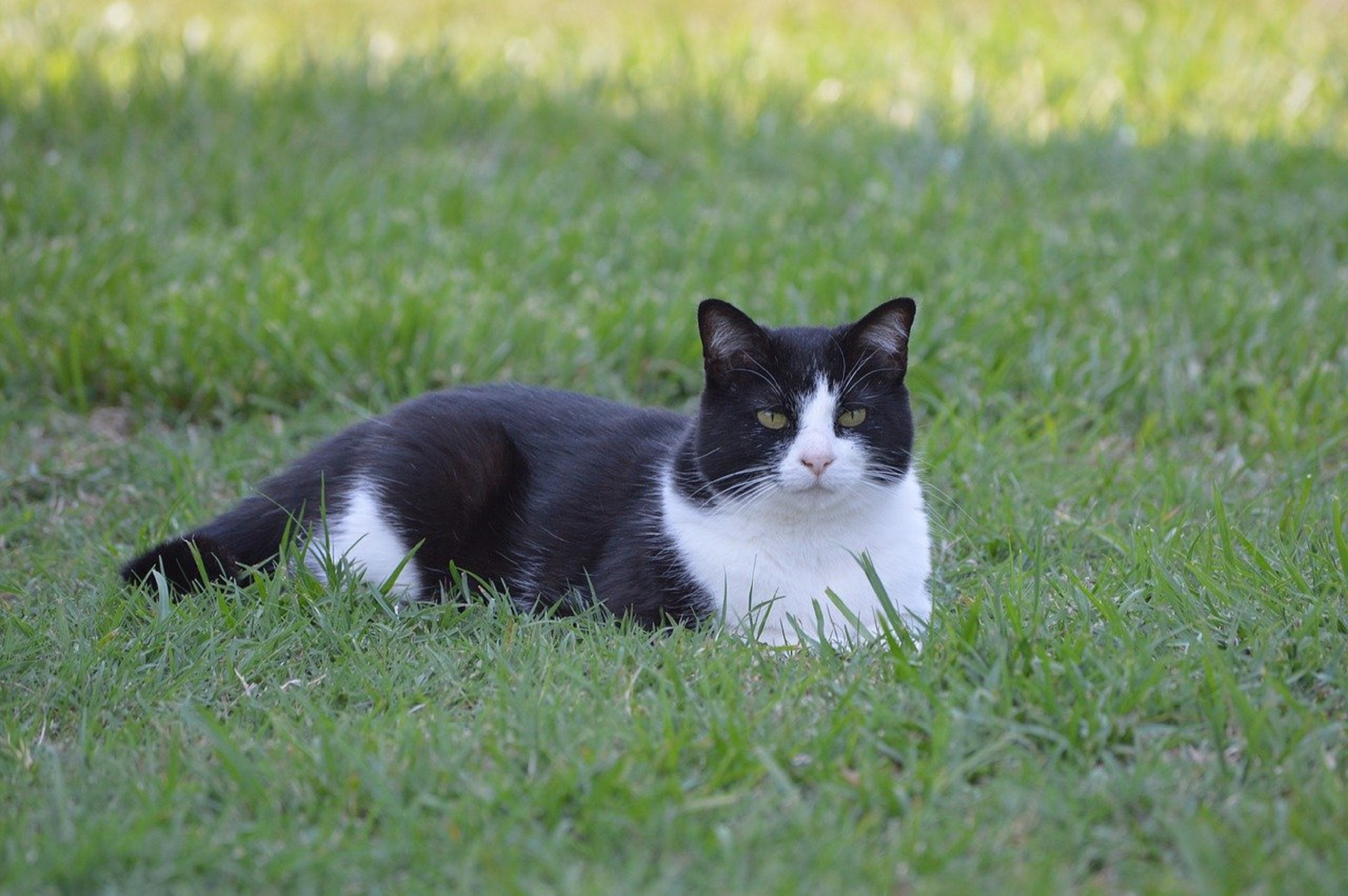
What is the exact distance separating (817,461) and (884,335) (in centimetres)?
36

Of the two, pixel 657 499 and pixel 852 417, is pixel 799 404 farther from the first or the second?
pixel 657 499

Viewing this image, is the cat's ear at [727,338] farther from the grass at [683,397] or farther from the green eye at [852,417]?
the grass at [683,397]

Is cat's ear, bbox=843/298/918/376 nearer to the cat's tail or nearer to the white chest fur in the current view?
the white chest fur

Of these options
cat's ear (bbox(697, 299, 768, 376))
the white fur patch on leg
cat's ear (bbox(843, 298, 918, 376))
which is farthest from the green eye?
the white fur patch on leg

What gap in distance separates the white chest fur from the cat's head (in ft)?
0.17

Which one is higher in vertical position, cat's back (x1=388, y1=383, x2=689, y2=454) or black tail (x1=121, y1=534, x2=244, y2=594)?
cat's back (x1=388, y1=383, x2=689, y2=454)

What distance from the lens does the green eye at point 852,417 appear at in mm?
2879

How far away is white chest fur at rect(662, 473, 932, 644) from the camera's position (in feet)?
9.52

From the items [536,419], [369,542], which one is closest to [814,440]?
[536,419]

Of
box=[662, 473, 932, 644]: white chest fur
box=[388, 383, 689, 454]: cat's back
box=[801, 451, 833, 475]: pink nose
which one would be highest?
box=[801, 451, 833, 475]: pink nose

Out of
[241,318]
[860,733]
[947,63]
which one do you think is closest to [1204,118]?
[947,63]

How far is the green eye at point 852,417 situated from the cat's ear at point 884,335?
11 centimetres

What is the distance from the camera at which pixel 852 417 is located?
2887mm

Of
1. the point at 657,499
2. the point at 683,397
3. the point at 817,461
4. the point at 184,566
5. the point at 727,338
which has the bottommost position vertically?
the point at 184,566
